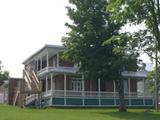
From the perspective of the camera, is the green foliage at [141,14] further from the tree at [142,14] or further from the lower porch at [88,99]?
the lower porch at [88,99]

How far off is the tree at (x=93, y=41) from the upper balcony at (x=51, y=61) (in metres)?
5.28

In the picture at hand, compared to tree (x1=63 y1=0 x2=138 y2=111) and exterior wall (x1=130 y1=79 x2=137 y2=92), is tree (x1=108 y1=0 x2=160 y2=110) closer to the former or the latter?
tree (x1=63 y1=0 x2=138 y2=111)

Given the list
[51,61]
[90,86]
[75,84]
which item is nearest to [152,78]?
[90,86]

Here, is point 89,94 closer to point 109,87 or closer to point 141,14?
point 109,87

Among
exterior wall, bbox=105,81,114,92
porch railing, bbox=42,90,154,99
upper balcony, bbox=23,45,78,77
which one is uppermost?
upper balcony, bbox=23,45,78,77

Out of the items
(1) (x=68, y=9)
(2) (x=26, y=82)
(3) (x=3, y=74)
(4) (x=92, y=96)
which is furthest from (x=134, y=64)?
(3) (x=3, y=74)

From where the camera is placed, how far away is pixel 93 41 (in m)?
41.2

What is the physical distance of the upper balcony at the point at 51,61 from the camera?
50156 millimetres

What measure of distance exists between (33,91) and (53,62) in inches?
341

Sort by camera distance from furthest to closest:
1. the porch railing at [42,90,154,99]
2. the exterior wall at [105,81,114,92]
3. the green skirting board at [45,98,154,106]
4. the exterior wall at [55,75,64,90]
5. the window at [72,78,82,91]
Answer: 1. the exterior wall at [105,81,114,92]
2. the window at [72,78,82,91]
3. the exterior wall at [55,75,64,90]
4. the porch railing at [42,90,154,99]
5. the green skirting board at [45,98,154,106]

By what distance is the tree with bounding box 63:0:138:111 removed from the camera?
40.7m

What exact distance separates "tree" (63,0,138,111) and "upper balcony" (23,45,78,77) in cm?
528

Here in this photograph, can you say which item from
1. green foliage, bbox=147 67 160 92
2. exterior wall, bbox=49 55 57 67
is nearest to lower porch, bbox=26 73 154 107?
exterior wall, bbox=49 55 57 67

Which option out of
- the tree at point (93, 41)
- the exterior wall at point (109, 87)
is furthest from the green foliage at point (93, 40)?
the exterior wall at point (109, 87)
